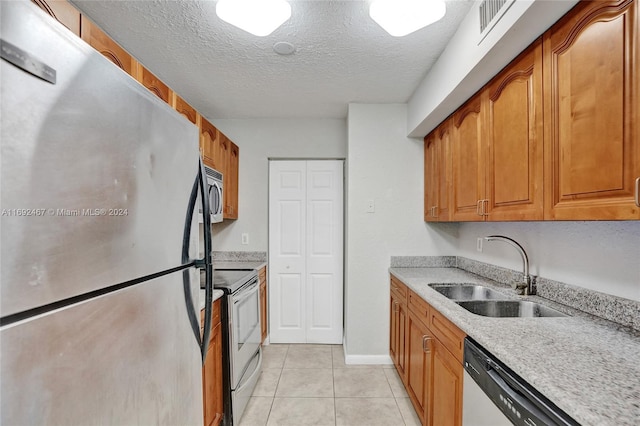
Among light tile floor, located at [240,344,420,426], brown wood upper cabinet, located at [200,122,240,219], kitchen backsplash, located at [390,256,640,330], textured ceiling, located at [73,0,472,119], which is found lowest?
light tile floor, located at [240,344,420,426]

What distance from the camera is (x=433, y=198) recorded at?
8.51ft

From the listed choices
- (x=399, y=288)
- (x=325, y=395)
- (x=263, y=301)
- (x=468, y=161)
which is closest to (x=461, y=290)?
(x=399, y=288)

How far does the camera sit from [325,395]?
2.29m

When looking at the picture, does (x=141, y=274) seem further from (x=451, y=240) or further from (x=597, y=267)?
(x=451, y=240)

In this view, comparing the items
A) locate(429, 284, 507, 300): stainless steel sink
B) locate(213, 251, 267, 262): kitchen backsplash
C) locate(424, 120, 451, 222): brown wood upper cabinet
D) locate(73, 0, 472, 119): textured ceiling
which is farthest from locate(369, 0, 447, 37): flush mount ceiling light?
locate(213, 251, 267, 262): kitchen backsplash

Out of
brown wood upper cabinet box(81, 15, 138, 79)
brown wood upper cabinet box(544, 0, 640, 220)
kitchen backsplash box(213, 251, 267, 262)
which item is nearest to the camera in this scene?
brown wood upper cabinet box(544, 0, 640, 220)

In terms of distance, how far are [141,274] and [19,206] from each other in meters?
0.32

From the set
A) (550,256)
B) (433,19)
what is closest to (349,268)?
(550,256)

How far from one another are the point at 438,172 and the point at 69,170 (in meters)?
2.45

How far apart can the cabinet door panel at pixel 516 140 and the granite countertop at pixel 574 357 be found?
48 cm

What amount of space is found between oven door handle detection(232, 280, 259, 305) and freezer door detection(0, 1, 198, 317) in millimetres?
1310

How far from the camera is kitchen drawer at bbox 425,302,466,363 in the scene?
1.33 m

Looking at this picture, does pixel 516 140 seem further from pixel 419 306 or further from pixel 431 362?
pixel 431 362

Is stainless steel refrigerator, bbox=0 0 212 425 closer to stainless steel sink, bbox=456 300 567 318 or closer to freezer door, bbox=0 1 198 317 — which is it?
freezer door, bbox=0 1 198 317
